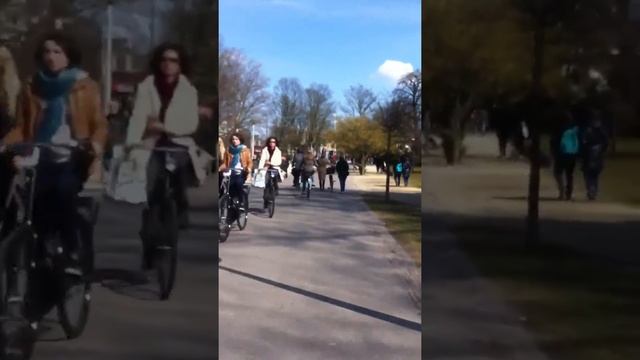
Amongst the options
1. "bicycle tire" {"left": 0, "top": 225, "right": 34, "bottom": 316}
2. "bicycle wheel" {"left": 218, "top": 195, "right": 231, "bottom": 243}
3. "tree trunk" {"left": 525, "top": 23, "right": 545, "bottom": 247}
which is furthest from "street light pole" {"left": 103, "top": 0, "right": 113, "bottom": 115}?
"bicycle wheel" {"left": 218, "top": 195, "right": 231, "bottom": 243}

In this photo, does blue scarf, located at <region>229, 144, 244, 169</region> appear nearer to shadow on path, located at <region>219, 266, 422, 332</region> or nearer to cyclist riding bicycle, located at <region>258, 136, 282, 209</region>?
cyclist riding bicycle, located at <region>258, 136, 282, 209</region>

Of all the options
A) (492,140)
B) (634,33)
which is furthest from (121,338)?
(634,33)

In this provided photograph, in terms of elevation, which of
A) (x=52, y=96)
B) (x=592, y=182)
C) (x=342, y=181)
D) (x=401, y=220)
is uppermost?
(x=52, y=96)

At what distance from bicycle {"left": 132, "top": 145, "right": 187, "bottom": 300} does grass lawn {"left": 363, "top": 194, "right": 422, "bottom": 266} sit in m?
4.04

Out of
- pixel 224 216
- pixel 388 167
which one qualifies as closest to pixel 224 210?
pixel 224 216

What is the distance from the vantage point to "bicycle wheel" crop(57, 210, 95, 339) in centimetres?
428

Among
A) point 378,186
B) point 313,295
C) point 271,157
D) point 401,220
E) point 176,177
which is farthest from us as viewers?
point 378,186

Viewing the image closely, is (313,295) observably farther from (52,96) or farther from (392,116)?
(52,96)

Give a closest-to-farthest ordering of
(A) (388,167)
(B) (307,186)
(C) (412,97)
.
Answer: (C) (412,97) → (A) (388,167) → (B) (307,186)

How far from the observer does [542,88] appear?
13.1 ft

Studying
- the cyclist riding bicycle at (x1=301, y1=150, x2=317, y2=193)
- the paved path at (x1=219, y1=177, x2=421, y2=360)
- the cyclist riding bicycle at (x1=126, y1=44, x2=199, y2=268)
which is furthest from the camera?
the cyclist riding bicycle at (x1=301, y1=150, x2=317, y2=193)

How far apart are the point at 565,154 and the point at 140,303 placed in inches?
99.9

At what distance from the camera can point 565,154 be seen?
4043mm

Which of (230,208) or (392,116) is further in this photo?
(230,208)
